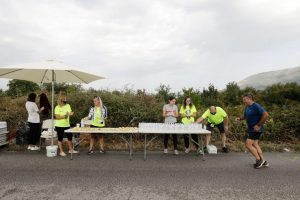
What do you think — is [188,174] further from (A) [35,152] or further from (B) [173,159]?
(A) [35,152]

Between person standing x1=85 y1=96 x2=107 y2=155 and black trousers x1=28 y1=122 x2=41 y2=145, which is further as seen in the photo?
black trousers x1=28 y1=122 x2=41 y2=145

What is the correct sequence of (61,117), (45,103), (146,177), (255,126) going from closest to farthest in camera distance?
1. (146,177)
2. (255,126)
3. (61,117)
4. (45,103)

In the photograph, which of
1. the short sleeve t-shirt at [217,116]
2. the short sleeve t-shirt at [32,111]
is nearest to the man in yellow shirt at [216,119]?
the short sleeve t-shirt at [217,116]

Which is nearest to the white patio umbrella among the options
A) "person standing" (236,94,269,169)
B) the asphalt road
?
the asphalt road

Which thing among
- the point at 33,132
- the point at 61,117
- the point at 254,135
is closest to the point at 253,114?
the point at 254,135

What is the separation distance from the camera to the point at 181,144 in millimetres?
10906

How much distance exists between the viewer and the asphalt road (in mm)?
5727

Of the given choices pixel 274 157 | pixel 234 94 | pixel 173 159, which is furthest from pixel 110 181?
pixel 234 94

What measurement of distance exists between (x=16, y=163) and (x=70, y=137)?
1685 mm

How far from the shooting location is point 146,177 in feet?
22.6

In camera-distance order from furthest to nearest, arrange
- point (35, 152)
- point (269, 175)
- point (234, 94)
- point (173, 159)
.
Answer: point (234, 94) → point (35, 152) → point (173, 159) → point (269, 175)

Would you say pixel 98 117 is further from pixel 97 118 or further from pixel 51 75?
pixel 51 75

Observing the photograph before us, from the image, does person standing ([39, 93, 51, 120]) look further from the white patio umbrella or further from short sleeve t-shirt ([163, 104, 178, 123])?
short sleeve t-shirt ([163, 104, 178, 123])

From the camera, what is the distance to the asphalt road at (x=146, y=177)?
18.8 ft
